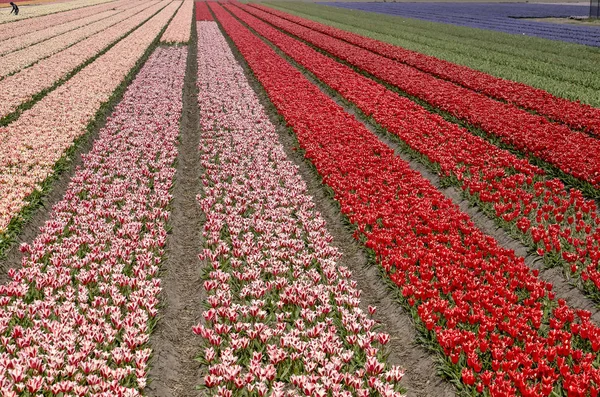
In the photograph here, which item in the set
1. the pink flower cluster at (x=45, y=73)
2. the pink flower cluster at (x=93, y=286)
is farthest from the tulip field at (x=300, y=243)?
the pink flower cluster at (x=45, y=73)

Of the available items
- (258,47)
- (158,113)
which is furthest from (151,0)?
(158,113)

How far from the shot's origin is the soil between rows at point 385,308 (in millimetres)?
6316

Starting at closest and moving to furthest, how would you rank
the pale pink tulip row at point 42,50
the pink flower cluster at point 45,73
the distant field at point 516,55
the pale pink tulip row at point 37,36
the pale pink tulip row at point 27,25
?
the pink flower cluster at point 45,73 < the distant field at point 516,55 < the pale pink tulip row at point 42,50 < the pale pink tulip row at point 37,36 < the pale pink tulip row at point 27,25

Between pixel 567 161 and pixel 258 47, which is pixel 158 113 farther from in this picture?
pixel 258 47

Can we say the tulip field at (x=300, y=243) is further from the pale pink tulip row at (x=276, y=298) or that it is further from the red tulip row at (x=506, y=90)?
the red tulip row at (x=506, y=90)

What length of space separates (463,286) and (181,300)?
4.87 m

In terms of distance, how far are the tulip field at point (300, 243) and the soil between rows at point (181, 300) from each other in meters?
0.04

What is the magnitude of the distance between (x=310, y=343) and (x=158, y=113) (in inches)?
547

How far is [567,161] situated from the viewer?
40.4ft

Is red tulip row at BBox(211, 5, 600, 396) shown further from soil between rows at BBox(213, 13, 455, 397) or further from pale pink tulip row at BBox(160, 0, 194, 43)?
pale pink tulip row at BBox(160, 0, 194, 43)

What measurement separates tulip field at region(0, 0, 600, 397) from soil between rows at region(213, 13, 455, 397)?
0.04 metres

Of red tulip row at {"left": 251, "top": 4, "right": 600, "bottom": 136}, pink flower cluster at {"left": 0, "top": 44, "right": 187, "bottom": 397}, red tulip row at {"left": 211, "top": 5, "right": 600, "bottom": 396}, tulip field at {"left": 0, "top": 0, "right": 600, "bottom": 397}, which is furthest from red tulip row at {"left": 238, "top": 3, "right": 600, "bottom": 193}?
pink flower cluster at {"left": 0, "top": 44, "right": 187, "bottom": 397}

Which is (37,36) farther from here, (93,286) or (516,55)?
(93,286)

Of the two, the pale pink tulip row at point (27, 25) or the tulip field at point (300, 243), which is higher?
the pale pink tulip row at point (27, 25)
